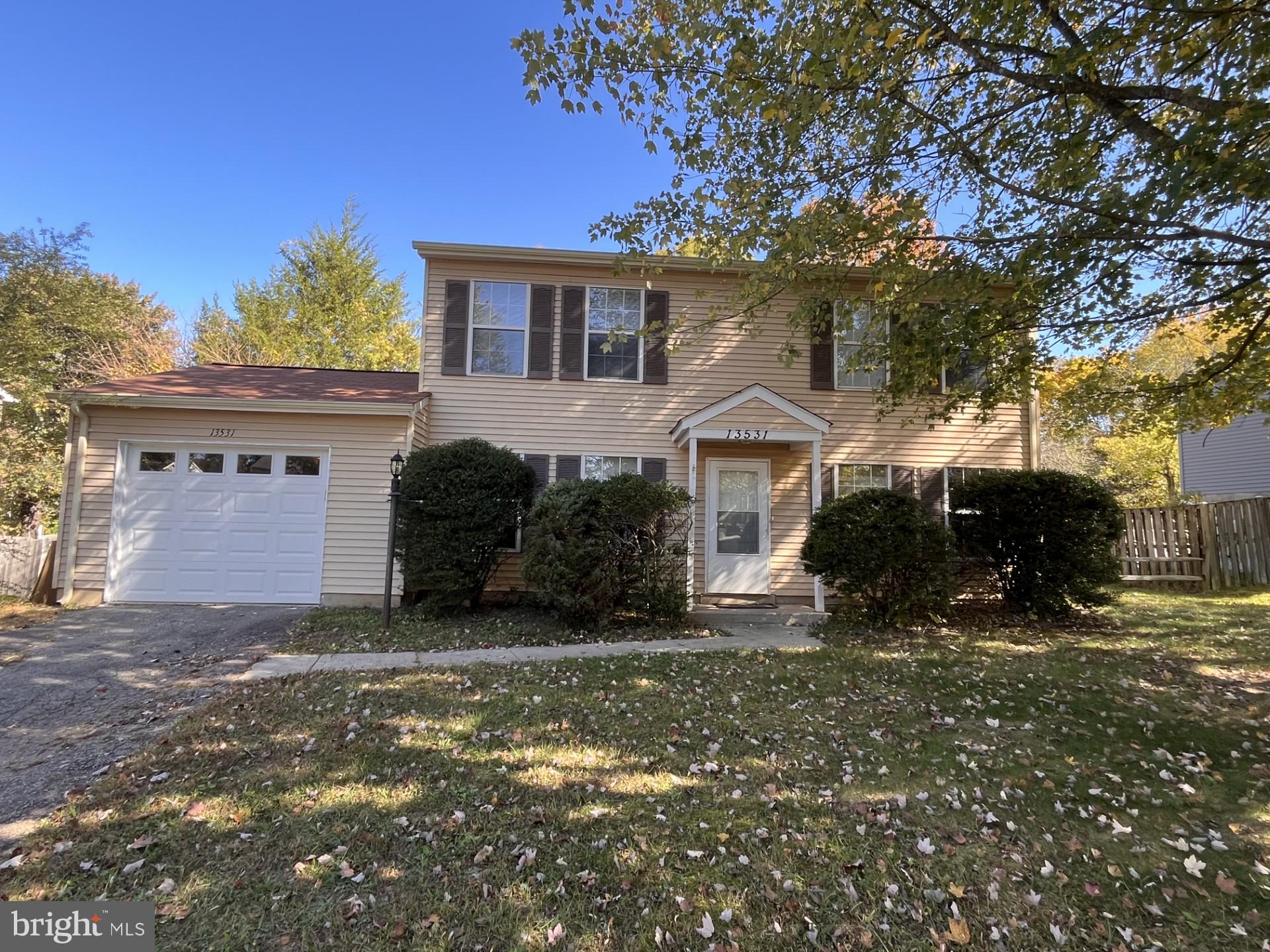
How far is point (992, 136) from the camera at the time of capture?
581 cm

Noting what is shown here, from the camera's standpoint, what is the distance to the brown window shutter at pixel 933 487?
959 centimetres

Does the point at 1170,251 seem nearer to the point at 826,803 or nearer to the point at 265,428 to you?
the point at 826,803

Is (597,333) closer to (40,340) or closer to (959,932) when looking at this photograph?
(959,932)

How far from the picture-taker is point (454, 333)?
30.3 ft

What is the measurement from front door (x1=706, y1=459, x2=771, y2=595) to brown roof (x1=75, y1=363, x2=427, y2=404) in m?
4.99

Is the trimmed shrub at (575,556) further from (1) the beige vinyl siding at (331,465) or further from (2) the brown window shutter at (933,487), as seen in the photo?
(2) the brown window shutter at (933,487)

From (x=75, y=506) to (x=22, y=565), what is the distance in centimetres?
142

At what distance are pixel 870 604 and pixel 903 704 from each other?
9.53 feet

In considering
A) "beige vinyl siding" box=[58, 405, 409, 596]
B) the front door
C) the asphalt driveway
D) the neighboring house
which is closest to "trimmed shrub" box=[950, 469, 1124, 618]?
the front door

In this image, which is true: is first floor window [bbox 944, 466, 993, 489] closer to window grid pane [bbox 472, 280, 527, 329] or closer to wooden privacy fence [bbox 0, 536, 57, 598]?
window grid pane [bbox 472, 280, 527, 329]

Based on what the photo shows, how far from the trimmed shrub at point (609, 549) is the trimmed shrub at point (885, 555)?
1.91 meters

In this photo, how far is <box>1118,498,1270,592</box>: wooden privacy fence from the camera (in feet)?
32.7

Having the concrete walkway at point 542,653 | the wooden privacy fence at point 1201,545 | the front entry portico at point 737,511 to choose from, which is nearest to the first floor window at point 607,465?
the front entry portico at point 737,511

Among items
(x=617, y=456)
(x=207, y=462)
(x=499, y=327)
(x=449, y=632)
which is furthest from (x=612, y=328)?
(x=207, y=462)
